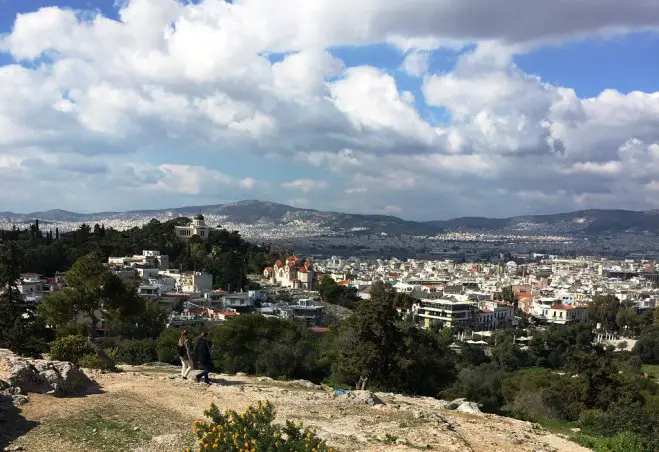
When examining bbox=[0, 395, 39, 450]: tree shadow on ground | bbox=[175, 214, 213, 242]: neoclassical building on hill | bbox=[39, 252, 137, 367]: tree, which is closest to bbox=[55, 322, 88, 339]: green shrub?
bbox=[39, 252, 137, 367]: tree

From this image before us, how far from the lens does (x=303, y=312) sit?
50.3 metres

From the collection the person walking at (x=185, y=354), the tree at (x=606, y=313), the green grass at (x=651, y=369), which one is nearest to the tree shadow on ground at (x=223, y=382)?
the person walking at (x=185, y=354)

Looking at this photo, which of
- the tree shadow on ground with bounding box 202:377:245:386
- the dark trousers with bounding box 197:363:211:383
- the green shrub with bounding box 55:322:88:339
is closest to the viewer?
the dark trousers with bounding box 197:363:211:383

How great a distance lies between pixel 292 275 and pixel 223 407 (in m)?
60.1

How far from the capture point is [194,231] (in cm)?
7044

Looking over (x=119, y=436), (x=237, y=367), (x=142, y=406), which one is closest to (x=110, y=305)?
(x=237, y=367)

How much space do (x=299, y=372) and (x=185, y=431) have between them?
14275 millimetres

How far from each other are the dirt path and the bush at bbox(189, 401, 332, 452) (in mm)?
1594

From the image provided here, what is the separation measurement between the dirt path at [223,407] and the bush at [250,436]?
1.59m

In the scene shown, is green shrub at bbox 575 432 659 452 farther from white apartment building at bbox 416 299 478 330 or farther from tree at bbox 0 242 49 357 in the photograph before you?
white apartment building at bbox 416 299 478 330

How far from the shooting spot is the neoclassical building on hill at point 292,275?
6950 centimetres

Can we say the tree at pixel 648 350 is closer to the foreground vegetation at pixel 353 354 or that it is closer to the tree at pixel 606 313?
the tree at pixel 606 313

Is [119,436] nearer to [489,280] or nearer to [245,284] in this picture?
[245,284]

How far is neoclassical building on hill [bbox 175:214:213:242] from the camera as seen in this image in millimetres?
70125
